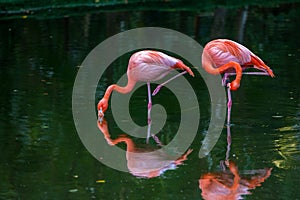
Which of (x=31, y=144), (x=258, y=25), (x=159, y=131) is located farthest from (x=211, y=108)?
(x=258, y=25)

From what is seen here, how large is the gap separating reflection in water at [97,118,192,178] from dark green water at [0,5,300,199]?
4.4 inches

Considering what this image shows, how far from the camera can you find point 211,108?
8320 mm

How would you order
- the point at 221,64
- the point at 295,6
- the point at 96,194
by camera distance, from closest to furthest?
1. the point at 96,194
2. the point at 221,64
3. the point at 295,6

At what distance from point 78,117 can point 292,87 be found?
296 cm

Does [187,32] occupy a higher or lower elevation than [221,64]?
lower

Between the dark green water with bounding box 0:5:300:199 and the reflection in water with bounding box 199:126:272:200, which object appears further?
the dark green water with bounding box 0:5:300:199

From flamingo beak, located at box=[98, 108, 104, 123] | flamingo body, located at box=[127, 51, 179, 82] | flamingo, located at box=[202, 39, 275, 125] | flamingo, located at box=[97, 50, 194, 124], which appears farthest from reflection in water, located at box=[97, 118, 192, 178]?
flamingo, located at box=[202, 39, 275, 125]

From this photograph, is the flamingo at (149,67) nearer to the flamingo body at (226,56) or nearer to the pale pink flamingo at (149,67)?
the pale pink flamingo at (149,67)

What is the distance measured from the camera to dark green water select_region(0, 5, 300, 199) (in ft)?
19.0

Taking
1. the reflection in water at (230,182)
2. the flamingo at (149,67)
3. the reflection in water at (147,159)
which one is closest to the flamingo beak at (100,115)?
the flamingo at (149,67)

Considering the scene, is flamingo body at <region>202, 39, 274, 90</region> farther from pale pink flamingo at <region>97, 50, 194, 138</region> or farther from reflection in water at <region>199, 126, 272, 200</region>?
reflection in water at <region>199, 126, 272, 200</region>

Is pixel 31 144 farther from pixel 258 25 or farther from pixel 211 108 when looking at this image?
pixel 258 25

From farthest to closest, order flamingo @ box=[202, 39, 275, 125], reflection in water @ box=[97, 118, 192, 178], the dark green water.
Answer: flamingo @ box=[202, 39, 275, 125], reflection in water @ box=[97, 118, 192, 178], the dark green water

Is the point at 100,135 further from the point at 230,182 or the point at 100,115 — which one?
the point at 230,182
